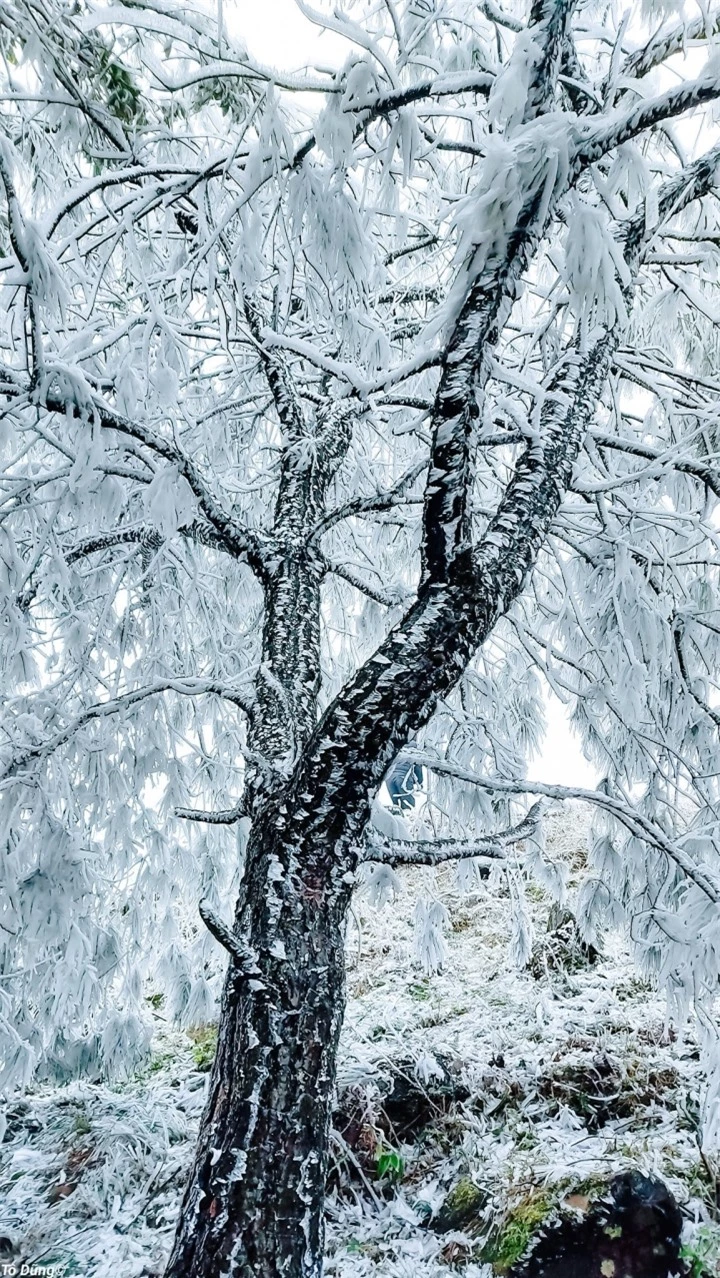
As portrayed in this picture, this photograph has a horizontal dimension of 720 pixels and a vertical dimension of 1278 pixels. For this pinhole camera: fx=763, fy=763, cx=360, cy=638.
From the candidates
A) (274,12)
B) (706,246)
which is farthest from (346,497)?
(274,12)

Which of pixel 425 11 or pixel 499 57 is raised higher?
pixel 499 57

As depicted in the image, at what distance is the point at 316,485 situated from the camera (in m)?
2.97

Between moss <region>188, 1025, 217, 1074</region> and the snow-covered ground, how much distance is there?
0.09 ft

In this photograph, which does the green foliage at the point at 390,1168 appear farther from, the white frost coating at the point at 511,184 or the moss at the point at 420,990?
the white frost coating at the point at 511,184

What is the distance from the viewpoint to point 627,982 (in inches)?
165

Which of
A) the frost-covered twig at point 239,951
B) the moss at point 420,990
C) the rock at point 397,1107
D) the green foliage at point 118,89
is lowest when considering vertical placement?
the rock at point 397,1107

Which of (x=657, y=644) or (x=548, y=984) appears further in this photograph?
(x=548, y=984)

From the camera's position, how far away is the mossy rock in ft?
9.11

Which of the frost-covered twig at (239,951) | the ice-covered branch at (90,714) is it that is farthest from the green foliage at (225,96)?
the frost-covered twig at (239,951)

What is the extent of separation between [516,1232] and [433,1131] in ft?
2.44

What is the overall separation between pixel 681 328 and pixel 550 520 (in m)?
1.24

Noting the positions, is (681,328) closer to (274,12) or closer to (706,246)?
(706,246)

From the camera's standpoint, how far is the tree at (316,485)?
53.9 inches

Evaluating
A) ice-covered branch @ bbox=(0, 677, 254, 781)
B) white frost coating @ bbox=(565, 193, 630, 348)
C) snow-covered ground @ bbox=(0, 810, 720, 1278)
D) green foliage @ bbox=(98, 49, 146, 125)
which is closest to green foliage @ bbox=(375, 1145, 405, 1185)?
snow-covered ground @ bbox=(0, 810, 720, 1278)
